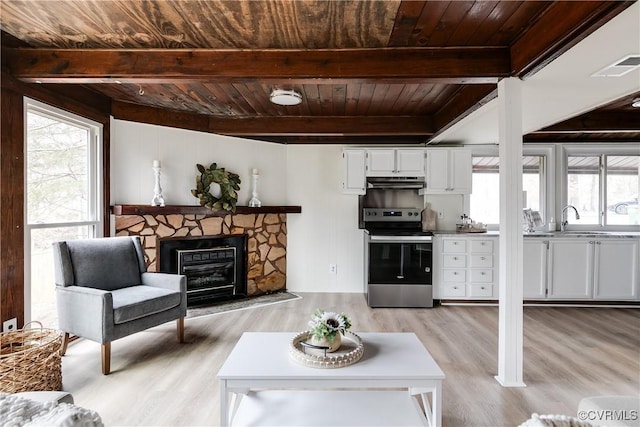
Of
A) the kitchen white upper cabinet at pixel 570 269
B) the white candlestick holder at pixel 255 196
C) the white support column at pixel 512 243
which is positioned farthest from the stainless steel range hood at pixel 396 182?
the white support column at pixel 512 243

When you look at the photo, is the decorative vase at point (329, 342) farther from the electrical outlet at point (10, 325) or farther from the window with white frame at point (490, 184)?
the window with white frame at point (490, 184)

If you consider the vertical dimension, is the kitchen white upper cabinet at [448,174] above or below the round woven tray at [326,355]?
above

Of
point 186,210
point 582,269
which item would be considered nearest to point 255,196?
point 186,210

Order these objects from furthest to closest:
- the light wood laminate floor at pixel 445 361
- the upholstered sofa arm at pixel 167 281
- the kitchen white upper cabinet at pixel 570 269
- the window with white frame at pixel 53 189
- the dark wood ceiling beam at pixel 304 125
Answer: the kitchen white upper cabinet at pixel 570 269 → the dark wood ceiling beam at pixel 304 125 → the upholstered sofa arm at pixel 167 281 → the window with white frame at pixel 53 189 → the light wood laminate floor at pixel 445 361

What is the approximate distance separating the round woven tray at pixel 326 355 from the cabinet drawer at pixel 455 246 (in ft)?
8.87

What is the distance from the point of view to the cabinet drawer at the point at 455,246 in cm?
418

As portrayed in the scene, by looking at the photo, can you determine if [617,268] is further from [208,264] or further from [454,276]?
[208,264]

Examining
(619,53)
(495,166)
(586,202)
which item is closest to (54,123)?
(619,53)

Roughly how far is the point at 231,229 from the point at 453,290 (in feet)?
9.53

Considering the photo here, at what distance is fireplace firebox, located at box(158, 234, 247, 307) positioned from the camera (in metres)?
3.88

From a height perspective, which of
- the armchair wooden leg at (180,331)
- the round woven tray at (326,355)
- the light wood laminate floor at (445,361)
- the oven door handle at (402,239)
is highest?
the oven door handle at (402,239)

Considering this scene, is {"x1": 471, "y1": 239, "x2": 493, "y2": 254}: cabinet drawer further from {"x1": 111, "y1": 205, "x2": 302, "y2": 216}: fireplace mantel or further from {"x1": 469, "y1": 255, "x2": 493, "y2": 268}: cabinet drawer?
{"x1": 111, "y1": 205, "x2": 302, "y2": 216}: fireplace mantel

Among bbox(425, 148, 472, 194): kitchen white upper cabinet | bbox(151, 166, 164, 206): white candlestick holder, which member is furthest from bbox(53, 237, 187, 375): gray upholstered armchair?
bbox(425, 148, 472, 194): kitchen white upper cabinet

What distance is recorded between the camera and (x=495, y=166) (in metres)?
4.75
